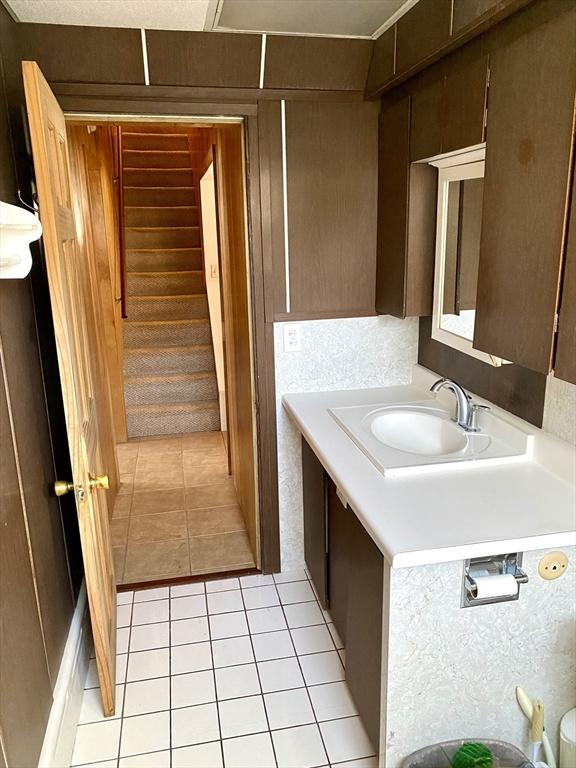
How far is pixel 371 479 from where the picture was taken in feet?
5.62

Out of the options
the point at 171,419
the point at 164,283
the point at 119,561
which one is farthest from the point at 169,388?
the point at 119,561

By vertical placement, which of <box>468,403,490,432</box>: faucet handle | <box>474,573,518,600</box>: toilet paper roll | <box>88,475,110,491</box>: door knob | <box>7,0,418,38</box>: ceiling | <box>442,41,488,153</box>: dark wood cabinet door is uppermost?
<box>7,0,418,38</box>: ceiling

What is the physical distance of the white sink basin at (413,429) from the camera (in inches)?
83.4

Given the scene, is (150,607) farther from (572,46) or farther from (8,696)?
(572,46)

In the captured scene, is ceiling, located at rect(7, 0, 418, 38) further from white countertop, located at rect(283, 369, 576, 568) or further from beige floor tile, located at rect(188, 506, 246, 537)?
beige floor tile, located at rect(188, 506, 246, 537)

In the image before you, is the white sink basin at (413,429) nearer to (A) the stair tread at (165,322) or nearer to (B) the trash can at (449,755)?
(B) the trash can at (449,755)

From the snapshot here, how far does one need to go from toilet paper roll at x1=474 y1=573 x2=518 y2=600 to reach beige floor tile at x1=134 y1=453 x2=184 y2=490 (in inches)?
100

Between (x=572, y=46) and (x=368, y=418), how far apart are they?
1289 millimetres

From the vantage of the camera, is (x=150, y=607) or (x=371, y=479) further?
(x=150, y=607)

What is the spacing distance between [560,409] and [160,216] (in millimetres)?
5317

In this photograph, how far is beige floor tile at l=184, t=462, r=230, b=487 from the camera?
12.4 feet

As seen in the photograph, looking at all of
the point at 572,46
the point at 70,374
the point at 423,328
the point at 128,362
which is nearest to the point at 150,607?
the point at 70,374

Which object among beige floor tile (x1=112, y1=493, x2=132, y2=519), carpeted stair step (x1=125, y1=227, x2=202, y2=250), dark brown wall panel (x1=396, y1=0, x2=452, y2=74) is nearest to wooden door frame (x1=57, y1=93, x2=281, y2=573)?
dark brown wall panel (x1=396, y1=0, x2=452, y2=74)

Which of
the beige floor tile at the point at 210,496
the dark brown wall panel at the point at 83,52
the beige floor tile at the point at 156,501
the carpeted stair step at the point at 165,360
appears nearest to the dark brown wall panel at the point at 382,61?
the dark brown wall panel at the point at 83,52
